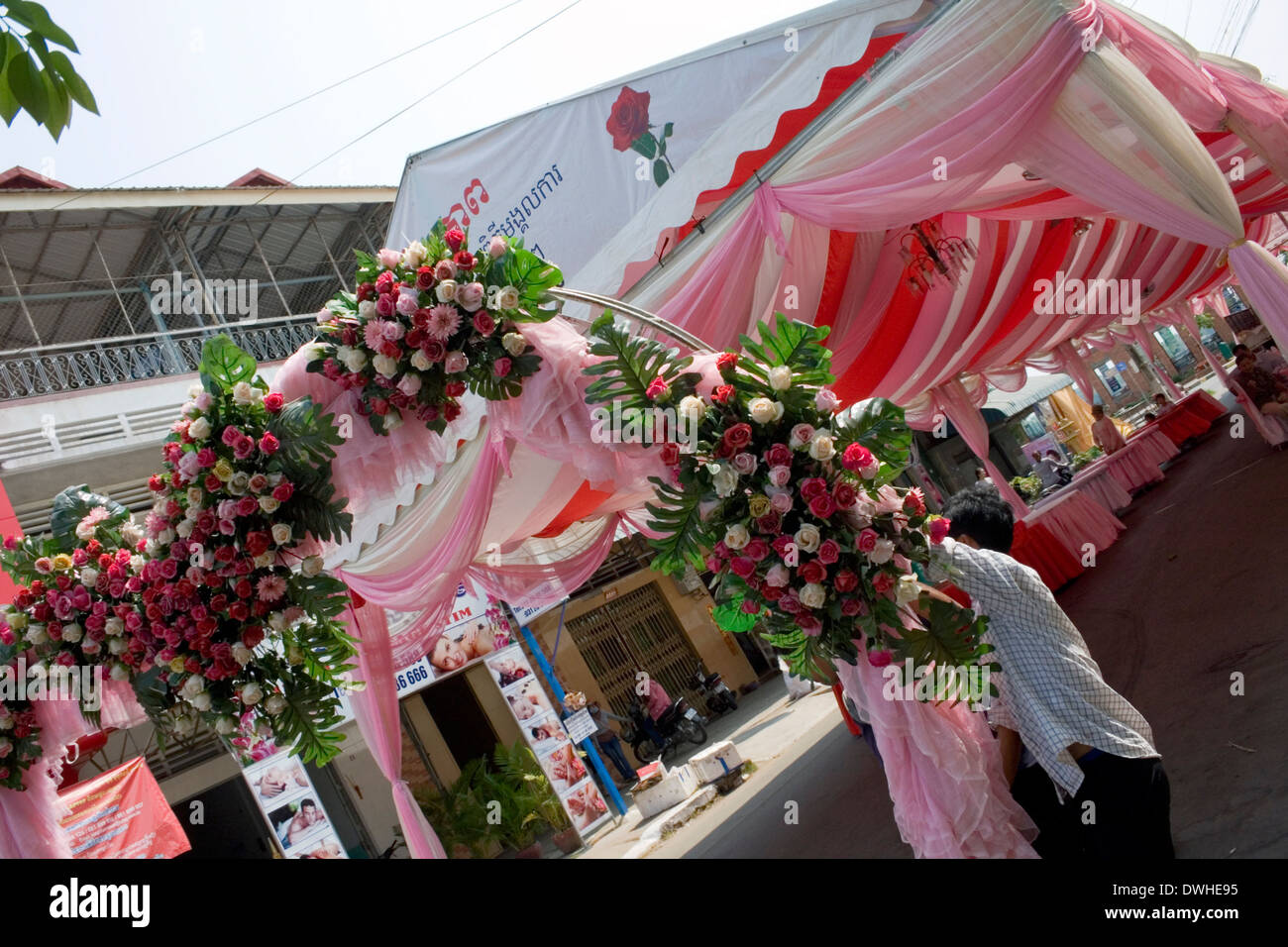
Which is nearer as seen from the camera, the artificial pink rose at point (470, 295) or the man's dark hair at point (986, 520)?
the artificial pink rose at point (470, 295)

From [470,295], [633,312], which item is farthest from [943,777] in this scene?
[470,295]

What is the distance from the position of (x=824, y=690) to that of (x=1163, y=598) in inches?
253

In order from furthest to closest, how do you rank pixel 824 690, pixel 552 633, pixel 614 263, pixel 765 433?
pixel 552 633 < pixel 824 690 < pixel 614 263 < pixel 765 433

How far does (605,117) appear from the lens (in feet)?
18.3

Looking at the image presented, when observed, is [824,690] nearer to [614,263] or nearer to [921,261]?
[921,261]

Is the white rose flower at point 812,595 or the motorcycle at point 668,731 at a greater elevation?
the white rose flower at point 812,595

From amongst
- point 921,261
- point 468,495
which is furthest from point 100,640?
point 921,261

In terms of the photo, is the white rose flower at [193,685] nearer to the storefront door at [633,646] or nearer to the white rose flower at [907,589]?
the white rose flower at [907,589]

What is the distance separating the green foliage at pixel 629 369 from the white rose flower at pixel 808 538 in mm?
567

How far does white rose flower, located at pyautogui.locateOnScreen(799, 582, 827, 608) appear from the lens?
257cm

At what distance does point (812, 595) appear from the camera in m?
2.57

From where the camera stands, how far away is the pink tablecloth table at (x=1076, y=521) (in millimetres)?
8992
